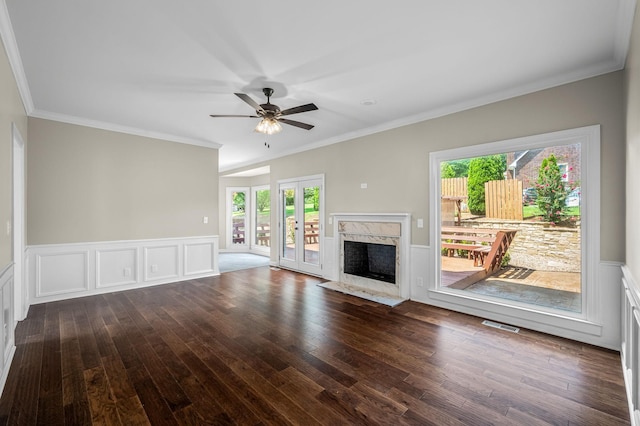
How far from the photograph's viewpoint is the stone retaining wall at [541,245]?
3.35m

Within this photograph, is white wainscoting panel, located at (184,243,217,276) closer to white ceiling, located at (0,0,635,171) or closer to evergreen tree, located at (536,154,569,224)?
white ceiling, located at (0,0,635,171)

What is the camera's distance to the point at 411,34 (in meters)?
2.37

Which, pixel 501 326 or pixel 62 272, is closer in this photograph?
pixel 501 326

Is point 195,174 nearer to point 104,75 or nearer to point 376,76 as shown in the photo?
point 104,75

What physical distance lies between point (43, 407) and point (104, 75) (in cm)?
294

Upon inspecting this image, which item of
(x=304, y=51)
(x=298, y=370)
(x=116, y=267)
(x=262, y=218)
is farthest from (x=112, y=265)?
(x=262, y=218)

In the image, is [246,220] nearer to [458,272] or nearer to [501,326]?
[458,272]

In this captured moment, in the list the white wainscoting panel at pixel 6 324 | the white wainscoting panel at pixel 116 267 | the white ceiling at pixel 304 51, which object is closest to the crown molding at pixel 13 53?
the white ceiling at pixel 304 51

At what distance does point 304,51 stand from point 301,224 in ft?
13.5

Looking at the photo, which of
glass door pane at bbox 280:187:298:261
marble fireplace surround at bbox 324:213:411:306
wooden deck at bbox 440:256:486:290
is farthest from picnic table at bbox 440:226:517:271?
glass door pane at bbox 280:187:298:261

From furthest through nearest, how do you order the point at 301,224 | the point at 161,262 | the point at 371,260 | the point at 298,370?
the point at 301,224 < the point at 161,262 < the point at 371,260 < the point at 298,370

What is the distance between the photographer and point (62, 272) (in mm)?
4363

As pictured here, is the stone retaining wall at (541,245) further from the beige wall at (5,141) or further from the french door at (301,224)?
the beige wall at (5,141)

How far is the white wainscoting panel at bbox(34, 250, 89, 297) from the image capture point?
4.20m
